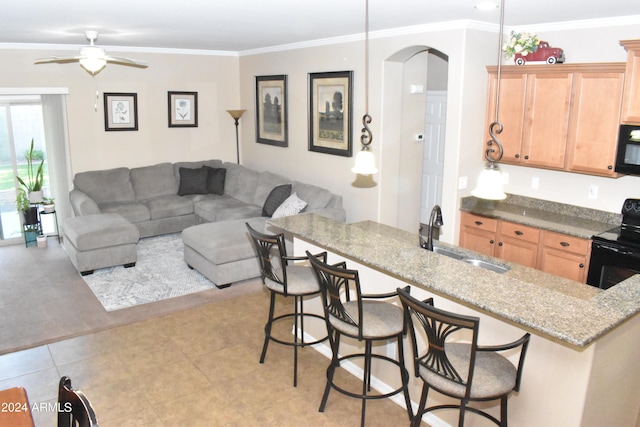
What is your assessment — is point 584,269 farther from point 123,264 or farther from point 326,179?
point 123,264

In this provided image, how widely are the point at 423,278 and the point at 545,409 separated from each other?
2.87 feet

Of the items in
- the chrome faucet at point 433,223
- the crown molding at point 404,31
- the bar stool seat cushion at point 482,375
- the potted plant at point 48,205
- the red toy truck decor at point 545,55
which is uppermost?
the crown molding at point 404,31

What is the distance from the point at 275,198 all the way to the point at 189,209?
1.67m

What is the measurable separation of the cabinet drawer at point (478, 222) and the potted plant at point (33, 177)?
223 inches

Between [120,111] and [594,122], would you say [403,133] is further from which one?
A: [120,111]

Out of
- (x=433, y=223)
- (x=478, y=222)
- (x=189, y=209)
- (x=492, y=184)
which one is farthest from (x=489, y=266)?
(x=189, y=209)

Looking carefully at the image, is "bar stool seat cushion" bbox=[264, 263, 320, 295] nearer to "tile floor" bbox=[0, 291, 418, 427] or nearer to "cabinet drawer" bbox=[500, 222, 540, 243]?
"tile floor" bbox=[0, 291, 418, 427]

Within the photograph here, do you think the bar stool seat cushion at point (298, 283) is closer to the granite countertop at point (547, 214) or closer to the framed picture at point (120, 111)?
the granite countertop at point (547, 214)

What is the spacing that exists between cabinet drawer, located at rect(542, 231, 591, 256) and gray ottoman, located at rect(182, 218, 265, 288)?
9.62 ft

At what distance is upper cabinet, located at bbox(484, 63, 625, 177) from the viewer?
4.39 m

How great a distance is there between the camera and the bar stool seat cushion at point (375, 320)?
2926 mm

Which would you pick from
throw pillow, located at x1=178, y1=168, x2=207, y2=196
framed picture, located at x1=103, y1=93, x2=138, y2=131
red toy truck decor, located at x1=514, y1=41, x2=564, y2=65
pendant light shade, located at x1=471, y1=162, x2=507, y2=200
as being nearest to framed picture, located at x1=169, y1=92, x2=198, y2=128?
framed picture, located at x1=103, y1=93, x2=138, y2=131

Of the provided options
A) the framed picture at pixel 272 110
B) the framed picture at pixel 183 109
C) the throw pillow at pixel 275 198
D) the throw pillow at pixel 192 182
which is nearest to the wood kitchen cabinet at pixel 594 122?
the throw pillow at pixel 275 198

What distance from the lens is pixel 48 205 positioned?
23.3 ft
